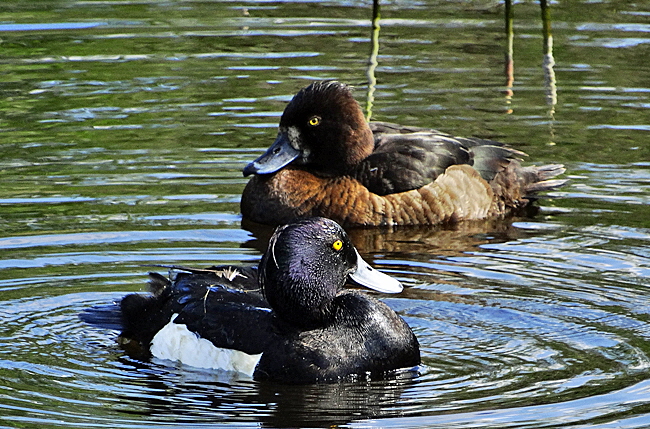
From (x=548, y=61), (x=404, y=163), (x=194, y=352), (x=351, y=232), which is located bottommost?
(x=351, y=232)

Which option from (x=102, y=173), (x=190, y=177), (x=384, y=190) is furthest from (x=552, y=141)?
(x=102, y=173)

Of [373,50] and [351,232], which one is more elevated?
→ [373,50]

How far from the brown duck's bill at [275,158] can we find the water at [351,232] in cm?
40

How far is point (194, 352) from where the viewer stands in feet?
24.6

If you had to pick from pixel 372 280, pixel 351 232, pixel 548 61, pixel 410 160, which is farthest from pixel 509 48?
pixel 372 280

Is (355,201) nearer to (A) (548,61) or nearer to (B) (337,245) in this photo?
(B) (337,245)

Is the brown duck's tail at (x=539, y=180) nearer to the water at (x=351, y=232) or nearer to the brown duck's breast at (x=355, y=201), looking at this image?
the water at (x=351, y=232)

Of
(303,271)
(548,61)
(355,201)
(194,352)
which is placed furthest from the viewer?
(548,61)

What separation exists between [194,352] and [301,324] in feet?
2.18

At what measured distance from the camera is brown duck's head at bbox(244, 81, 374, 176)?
1108 cm

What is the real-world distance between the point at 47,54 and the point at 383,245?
22.3 feet

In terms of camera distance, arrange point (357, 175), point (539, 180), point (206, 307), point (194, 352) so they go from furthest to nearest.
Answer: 1. point (539, 180)
2. point (357, 175)
3. point (206, 307)
4. point (194, 352)

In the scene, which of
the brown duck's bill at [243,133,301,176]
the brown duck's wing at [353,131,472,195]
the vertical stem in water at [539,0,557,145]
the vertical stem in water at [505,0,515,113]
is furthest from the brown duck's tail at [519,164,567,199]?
the vertical stem in water at [505,0,515,113]

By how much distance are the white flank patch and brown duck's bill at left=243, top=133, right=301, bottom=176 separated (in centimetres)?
343
